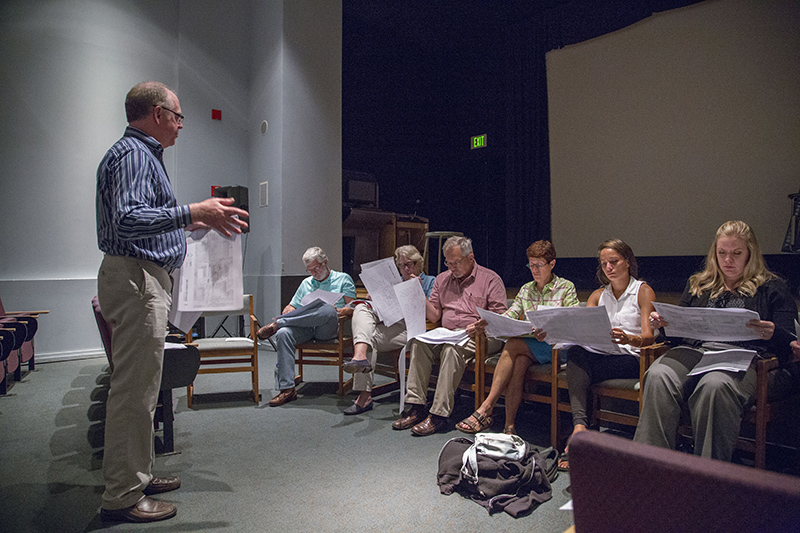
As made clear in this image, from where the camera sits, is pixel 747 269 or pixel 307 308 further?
pixel 307 308

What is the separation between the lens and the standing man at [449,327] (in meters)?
2.70

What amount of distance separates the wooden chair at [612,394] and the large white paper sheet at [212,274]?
1580 millimetres

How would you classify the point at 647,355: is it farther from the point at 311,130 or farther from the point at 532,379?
the point at 311,130

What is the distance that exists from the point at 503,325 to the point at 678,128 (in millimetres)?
4048

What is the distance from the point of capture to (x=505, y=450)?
6.59ft

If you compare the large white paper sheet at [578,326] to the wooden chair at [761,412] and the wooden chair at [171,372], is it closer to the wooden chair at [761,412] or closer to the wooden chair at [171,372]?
the wooden chair at [761,412]

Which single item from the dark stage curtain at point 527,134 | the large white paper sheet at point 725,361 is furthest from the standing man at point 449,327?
the dark stage curtain at point 527,134

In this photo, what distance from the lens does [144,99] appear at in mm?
1764

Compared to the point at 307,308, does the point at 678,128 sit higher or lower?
higher

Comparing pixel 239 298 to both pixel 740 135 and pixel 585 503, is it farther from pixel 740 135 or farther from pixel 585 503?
pixel 740 135

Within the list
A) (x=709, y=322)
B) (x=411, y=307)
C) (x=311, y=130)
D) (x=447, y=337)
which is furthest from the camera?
(x=311, y=130)

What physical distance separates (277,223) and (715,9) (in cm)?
508

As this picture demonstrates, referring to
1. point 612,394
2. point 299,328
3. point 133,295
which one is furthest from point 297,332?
point 612,394

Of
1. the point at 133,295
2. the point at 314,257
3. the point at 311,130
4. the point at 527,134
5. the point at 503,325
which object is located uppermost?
the point at 527,134
